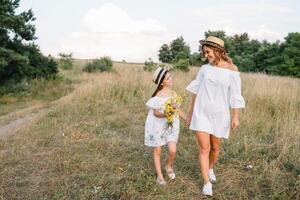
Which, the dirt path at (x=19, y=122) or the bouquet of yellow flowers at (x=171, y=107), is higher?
the bouquet of yellow flowers at (x=171, y=107)

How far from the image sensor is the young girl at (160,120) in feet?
15.7

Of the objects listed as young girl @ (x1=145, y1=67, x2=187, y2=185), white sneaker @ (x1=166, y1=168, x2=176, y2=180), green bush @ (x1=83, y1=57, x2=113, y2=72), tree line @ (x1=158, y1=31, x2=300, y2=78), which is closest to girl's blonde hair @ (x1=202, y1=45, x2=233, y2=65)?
young girl @ (x1=145, y1=67, x2=187, y2=185)

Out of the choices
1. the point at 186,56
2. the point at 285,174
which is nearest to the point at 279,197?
the point at 285,174

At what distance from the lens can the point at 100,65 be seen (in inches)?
1104

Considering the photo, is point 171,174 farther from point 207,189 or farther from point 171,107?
point 171,107

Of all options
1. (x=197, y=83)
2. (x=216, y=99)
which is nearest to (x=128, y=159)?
(x=197, y=83)

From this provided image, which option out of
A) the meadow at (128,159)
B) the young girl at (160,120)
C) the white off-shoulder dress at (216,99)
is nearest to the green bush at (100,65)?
the meadow at (128,159)

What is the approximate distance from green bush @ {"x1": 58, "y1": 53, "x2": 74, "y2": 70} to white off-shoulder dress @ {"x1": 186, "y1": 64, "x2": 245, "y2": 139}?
1119 inches

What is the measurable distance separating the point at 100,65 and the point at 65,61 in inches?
242

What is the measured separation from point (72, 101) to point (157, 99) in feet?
22.7

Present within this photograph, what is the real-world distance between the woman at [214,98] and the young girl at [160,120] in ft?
1.23

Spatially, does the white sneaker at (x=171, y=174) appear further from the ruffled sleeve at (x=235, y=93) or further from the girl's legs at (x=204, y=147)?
the ruffled sleeve at (x=235, y=93)

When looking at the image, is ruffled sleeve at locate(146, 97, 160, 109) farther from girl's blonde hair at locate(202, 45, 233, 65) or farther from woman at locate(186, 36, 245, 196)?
girl's blonde hair at locate(202, 45, 233, 65)

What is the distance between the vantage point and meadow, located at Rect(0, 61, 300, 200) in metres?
4.82
